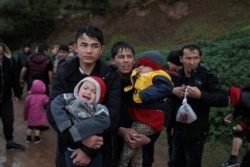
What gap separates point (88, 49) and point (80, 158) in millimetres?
811

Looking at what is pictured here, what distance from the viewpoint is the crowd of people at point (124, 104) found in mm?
2676

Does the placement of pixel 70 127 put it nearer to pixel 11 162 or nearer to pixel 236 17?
pixel 11 162

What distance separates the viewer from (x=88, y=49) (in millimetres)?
2793

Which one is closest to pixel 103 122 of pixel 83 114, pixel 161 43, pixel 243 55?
pixel 83 114

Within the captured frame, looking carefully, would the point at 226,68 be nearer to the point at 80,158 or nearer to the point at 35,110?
the point at 35,110

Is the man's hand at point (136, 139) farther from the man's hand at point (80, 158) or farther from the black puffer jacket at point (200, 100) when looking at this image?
the black puffer jacket at point (200, 100)

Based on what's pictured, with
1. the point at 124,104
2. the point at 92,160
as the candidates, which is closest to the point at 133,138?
the point at 124,104

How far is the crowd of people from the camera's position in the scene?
2676 mm

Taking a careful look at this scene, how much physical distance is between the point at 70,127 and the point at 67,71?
1.52 feet

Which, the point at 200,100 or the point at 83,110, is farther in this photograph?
the point at 200,100

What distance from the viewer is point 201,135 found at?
4.23 meters

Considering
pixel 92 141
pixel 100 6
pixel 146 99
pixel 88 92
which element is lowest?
pixel 92 141

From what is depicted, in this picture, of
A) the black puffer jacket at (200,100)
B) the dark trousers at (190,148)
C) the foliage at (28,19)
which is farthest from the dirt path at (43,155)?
the foliage at (28,19)

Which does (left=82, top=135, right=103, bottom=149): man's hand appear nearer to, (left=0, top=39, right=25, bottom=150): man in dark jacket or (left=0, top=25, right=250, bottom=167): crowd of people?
(left=0, top=25, right=250, bottom=167): crowd of people
